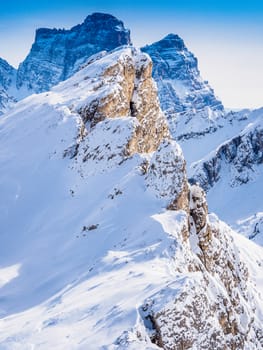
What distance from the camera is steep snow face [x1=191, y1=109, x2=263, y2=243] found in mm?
133875

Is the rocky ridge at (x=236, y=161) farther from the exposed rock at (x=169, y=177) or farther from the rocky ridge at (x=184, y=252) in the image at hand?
the exposed rock at (x=169, y=177)

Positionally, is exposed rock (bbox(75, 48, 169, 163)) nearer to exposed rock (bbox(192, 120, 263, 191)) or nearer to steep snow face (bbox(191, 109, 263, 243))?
steep snow face (bbox(191, 109, 263, 243))

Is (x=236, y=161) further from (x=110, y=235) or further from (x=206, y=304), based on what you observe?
(x=206, y=304)

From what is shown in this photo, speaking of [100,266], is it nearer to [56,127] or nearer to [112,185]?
[112,185]

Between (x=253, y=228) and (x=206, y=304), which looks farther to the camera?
(x=253, y=228)

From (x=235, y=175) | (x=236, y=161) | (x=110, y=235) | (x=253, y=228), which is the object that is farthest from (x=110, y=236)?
(x=236, y=161)

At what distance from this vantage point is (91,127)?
51719 millimetres

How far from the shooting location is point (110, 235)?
35250 mm

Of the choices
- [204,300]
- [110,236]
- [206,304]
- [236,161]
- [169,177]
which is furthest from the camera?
[236,161]

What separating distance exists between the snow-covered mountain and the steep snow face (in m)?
71.3

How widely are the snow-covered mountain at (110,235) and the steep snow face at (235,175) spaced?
234 ft

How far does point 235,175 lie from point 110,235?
116019 mm

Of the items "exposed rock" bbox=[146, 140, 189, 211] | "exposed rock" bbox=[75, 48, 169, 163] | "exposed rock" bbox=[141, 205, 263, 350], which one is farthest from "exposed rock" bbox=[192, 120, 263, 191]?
"exposed rock" bbox=[146, 140, 189, 211]

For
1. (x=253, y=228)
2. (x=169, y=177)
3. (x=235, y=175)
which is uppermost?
(x=235, y=175)
